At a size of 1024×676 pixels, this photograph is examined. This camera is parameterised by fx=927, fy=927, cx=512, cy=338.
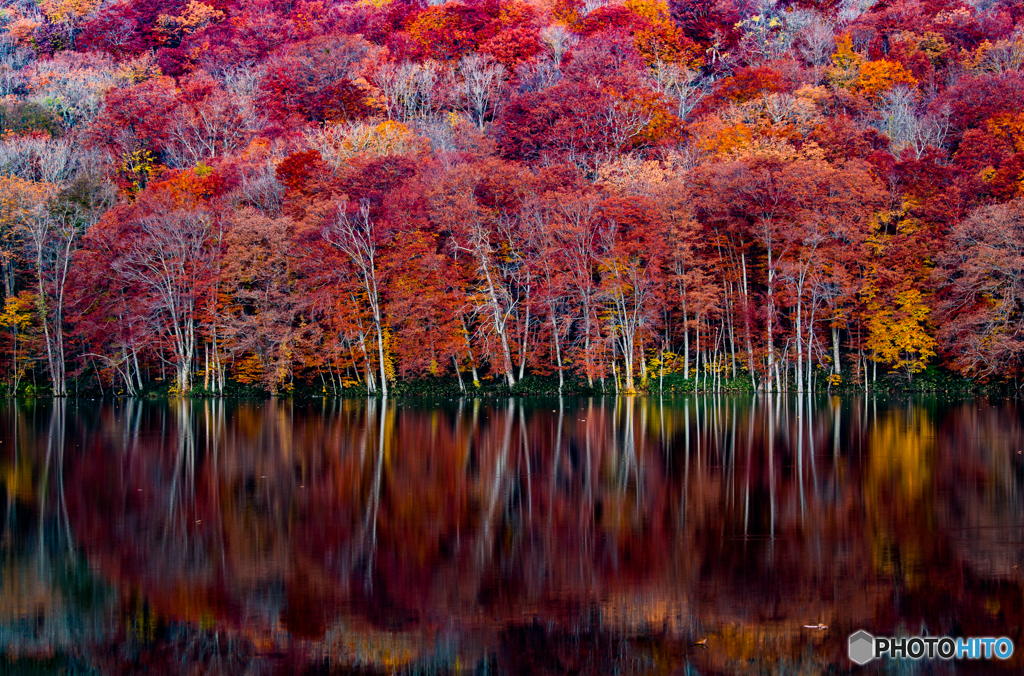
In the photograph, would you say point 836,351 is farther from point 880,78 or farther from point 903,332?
point 880,78

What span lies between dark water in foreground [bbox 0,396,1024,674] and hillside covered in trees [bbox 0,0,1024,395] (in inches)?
919

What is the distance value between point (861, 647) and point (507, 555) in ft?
14.6

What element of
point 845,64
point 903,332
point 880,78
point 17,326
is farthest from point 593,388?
point 845,64

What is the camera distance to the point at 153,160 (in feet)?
216

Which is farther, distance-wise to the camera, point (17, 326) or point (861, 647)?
point (17, 326)

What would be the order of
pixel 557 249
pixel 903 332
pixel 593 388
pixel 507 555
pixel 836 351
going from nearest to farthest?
pixel 507 555
pixel 903 332
pixel 593 388
pixel 557 249
pixel 836 351

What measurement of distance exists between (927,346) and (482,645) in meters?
41.6

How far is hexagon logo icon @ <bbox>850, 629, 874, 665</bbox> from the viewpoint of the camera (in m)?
8.23

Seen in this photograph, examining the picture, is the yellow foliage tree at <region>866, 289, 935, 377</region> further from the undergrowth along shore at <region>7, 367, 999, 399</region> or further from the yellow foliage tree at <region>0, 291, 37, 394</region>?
the yellow foliage tree at <region>0, 291, 37, 394</region>

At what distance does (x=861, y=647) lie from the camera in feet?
27.5

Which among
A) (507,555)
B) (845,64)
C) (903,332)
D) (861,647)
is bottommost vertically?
(861,647)

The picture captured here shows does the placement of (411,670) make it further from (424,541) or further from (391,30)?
(391,30)

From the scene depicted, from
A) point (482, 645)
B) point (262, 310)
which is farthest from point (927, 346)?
point (482, 645)

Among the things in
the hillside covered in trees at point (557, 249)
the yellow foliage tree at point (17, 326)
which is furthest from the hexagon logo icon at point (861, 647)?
the yellow foliage tree at point (17, 326)
